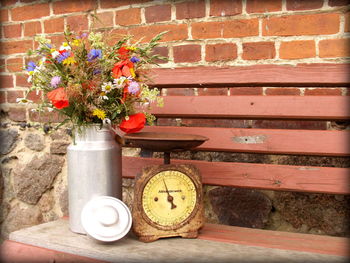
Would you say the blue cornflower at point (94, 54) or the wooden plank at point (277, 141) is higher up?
the blue cornflower at point (94, 54)

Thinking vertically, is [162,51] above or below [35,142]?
above

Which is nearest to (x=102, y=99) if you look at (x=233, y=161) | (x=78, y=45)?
(x=78, y=45)

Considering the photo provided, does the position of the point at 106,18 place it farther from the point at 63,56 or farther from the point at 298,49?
the point at 298,49

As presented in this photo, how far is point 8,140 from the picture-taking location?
2.29 m

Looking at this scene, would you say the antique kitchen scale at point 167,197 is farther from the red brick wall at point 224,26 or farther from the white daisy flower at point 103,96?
the red brick wall at point 224,26

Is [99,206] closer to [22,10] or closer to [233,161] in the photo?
[233,161]

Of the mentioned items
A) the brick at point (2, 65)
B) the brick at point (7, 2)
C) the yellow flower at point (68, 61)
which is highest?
the brick at point (7, 2)

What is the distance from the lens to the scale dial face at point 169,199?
142 cm

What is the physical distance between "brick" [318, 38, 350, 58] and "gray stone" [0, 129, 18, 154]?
1.57m

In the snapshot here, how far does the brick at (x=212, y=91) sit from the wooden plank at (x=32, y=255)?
0.87m

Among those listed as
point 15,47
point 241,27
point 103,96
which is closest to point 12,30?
point 15,47

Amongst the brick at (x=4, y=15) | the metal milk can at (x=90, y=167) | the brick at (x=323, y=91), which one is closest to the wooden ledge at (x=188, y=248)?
the metal milk can at (x=90, y=167)

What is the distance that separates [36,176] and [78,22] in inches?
32.3

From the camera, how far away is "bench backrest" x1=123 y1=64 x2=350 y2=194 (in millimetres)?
1582
